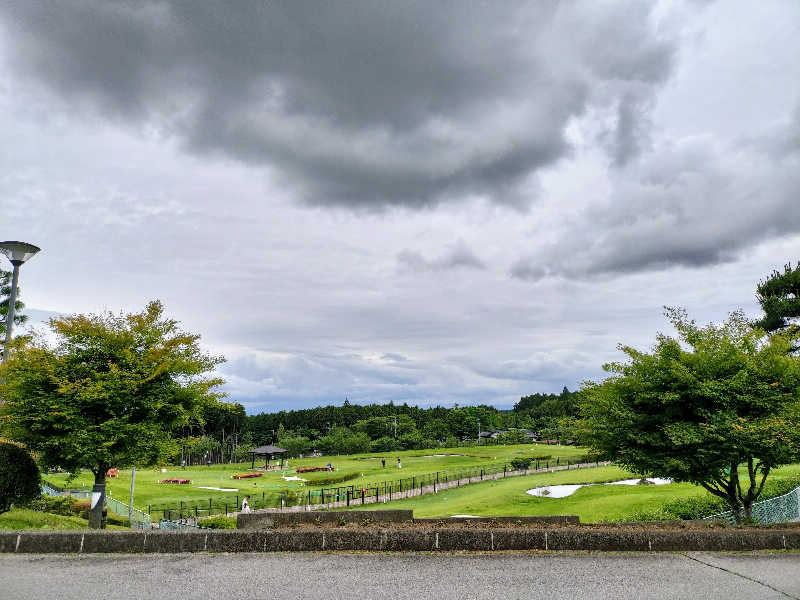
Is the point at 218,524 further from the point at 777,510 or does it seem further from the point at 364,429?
the point at 364,429

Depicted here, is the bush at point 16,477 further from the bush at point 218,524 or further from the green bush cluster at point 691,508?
the green bush cluster at point 691,508

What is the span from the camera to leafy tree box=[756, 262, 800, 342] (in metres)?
37.6

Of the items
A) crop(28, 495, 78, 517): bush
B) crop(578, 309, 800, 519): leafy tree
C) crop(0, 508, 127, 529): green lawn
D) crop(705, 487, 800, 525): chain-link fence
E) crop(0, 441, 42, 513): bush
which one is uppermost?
crop(578, 309, 800, 519): leafy tree

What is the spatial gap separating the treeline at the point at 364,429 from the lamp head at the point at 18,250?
2317 inches

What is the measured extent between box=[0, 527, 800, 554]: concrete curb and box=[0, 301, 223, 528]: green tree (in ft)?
19.5

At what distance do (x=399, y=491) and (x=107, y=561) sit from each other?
29.2m

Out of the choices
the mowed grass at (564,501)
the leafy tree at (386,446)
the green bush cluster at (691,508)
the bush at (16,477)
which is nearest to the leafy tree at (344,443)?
the leafy tree at (386,446)

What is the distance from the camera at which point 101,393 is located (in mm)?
14633

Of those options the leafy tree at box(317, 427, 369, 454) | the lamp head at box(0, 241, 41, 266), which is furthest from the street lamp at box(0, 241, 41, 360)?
the leafy tree at box(317, 427, 369, 454)

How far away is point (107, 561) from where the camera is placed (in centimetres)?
856

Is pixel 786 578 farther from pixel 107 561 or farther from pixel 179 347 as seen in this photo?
pixel 179 347

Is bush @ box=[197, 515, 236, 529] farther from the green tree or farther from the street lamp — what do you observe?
the street lamp

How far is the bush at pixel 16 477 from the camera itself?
12.7 metres

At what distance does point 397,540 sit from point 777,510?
14.5 metres
